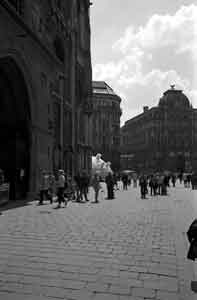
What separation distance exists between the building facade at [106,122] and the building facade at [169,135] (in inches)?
620

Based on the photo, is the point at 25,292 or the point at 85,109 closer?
the point at 25,292

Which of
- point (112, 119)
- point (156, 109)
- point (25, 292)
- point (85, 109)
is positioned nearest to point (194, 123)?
point (156, 109)

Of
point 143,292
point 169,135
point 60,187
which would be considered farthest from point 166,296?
point 169,135

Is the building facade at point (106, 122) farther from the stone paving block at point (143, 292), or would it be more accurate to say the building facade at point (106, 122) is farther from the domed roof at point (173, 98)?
the stone paving block at point (143, 292)

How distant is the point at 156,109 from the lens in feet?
354

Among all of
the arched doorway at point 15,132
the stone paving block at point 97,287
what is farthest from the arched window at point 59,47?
the stone paving block at point 97,287

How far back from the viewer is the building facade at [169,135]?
347 ft

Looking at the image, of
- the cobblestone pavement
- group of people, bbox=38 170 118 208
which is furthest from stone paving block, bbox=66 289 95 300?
group of people, bbox=38 170 118 208

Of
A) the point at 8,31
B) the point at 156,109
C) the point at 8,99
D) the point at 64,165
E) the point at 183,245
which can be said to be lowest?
the point at 183,245

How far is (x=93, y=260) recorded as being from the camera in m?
6.37

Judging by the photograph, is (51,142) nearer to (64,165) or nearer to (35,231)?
(64,165)

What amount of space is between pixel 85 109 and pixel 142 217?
29.2 m

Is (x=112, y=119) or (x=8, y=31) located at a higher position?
(x=112, y=119)

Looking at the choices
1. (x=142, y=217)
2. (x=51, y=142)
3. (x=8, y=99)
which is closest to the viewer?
(x=142, y=217)
